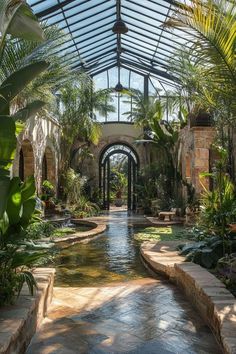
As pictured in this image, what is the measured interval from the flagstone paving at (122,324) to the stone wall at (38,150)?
23.0ft

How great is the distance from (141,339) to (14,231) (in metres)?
1.22

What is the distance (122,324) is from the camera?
9.72 feet

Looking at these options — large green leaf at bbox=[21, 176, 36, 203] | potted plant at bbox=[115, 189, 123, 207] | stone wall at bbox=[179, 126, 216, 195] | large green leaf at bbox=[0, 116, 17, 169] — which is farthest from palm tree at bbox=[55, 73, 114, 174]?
large green leaf at bbox=[0, 116, 17, 169]

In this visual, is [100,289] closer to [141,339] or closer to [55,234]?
[141,339]

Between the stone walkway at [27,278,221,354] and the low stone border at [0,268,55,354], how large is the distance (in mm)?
94

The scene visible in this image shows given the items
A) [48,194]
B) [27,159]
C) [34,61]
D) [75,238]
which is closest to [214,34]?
[34,61]

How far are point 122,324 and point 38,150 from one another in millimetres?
10549

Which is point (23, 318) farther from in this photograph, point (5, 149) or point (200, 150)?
point (200, 150)

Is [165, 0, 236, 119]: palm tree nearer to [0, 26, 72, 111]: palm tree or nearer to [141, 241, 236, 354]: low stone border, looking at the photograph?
[141, 241, 236, 354]: low stone border

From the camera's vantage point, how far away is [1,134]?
226cm

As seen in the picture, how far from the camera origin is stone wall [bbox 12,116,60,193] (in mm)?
11602

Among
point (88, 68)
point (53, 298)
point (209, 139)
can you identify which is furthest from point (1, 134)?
point (88, 68)

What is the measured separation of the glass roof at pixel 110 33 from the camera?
11.1 metres

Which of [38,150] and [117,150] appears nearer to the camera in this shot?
[38,150]
